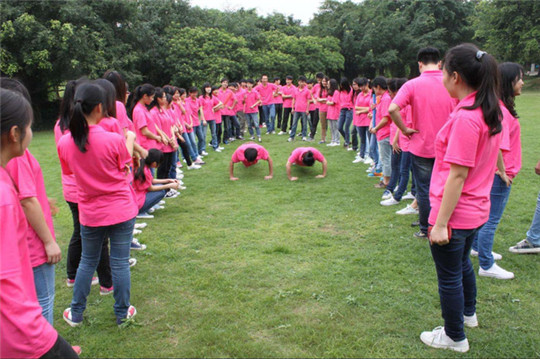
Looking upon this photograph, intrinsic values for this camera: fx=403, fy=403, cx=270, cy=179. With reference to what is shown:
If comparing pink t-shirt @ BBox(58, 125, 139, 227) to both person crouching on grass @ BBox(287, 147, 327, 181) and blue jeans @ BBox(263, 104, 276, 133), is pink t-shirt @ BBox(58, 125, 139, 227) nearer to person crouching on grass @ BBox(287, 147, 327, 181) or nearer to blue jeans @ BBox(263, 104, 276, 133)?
person crouching on grass @ BBox(287, 147, 327, 181)

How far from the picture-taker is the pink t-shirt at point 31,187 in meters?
1.99

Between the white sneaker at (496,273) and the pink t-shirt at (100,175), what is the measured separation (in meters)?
3.26

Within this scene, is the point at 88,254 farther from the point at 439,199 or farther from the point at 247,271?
the point at 439,199

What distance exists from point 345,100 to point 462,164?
846 cm

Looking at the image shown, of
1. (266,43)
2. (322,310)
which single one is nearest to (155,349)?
(322,310)

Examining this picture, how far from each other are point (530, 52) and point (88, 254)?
3439 centimetres

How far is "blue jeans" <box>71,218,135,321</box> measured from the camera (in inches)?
120

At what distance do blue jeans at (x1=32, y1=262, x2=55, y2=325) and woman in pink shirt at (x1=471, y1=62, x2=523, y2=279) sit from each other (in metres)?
3.58

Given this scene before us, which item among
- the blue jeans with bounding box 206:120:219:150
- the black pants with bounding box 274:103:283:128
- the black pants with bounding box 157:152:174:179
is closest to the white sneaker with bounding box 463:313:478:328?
the black pants with bounding box 157:152:174:179

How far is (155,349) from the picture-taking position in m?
2.95

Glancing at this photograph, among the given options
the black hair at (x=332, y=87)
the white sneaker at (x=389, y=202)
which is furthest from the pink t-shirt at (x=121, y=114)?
the black hair at (x=332, y=87)

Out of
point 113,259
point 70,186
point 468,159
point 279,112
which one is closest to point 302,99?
point 279,112

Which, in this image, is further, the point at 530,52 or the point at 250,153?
the point at 530,52

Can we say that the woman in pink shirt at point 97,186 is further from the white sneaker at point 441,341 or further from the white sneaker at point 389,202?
the white sneaker at point 389,202
